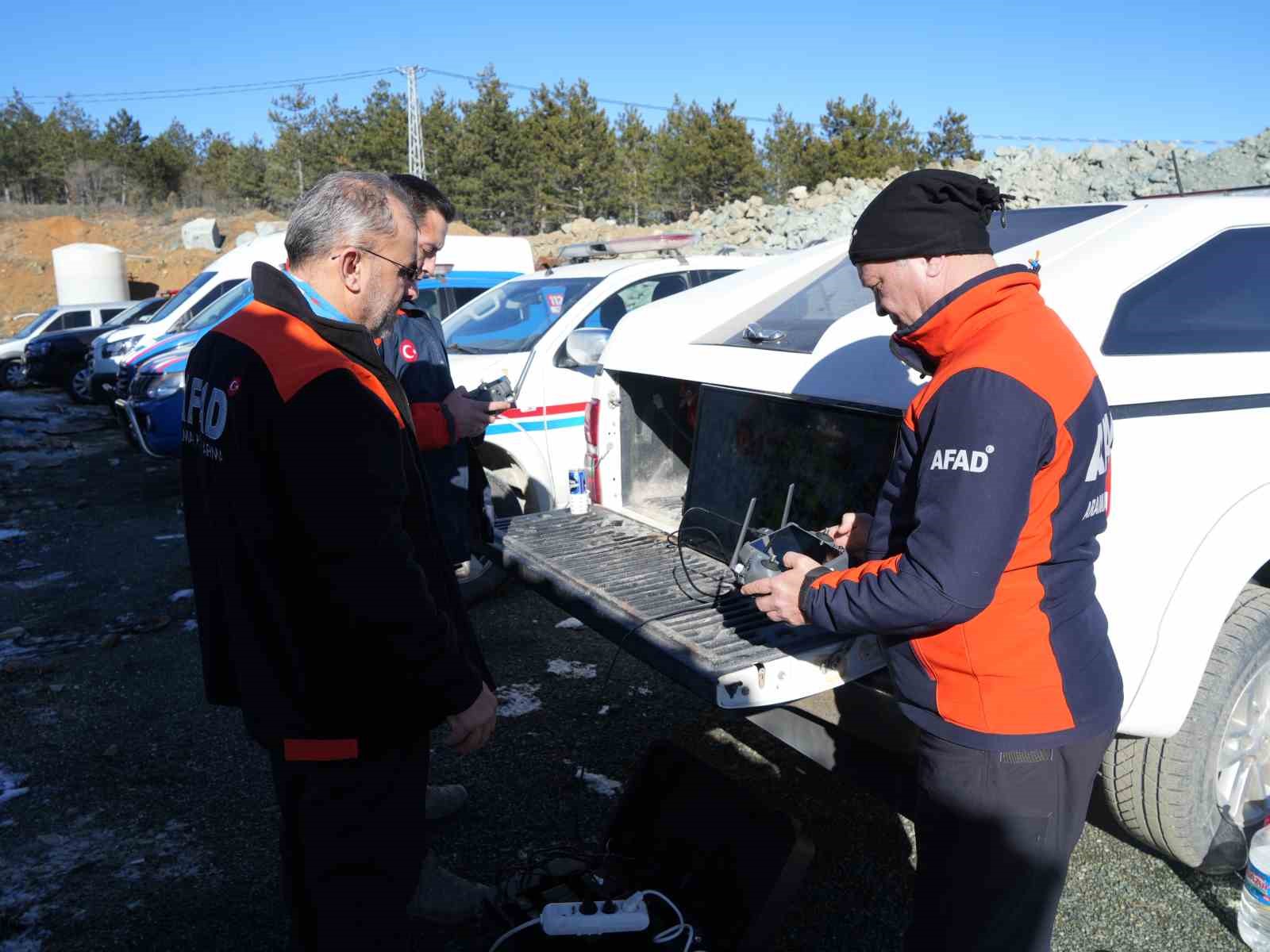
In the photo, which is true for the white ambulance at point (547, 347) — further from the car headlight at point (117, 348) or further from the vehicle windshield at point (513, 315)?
the car headlight at point (117, 348)

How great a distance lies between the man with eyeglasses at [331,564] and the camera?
6.09ft

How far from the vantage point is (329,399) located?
1.84 m

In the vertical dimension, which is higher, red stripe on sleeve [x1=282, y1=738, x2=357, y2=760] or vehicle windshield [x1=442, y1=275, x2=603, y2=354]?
vehicle windshield [x1=442, y1=275, x2=603, y2=354]

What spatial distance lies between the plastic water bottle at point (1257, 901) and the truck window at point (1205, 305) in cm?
142

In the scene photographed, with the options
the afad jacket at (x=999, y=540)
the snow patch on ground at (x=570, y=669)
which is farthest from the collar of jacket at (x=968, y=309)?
the snow patch on ground at (x=570, y=669)

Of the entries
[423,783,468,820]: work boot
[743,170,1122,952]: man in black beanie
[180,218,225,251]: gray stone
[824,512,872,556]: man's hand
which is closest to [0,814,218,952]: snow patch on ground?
[423,783,468,820]: work boot

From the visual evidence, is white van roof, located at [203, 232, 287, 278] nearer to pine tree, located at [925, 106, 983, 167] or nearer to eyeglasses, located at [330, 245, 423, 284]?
eyeglasses, located at [330, 245, 423, 284]

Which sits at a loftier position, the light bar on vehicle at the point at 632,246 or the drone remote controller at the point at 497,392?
the light bar on vehicle at the point at 632,246

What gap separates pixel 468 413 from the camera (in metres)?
3.79

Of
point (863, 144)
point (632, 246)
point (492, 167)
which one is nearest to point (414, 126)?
point (492, 167)

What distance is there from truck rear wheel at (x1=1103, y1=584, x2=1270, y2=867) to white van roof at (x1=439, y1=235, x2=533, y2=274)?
920cm

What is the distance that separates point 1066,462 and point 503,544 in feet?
7.42

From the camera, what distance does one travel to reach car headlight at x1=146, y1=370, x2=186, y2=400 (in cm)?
932

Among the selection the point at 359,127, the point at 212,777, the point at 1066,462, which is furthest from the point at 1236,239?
the point at 359,127
